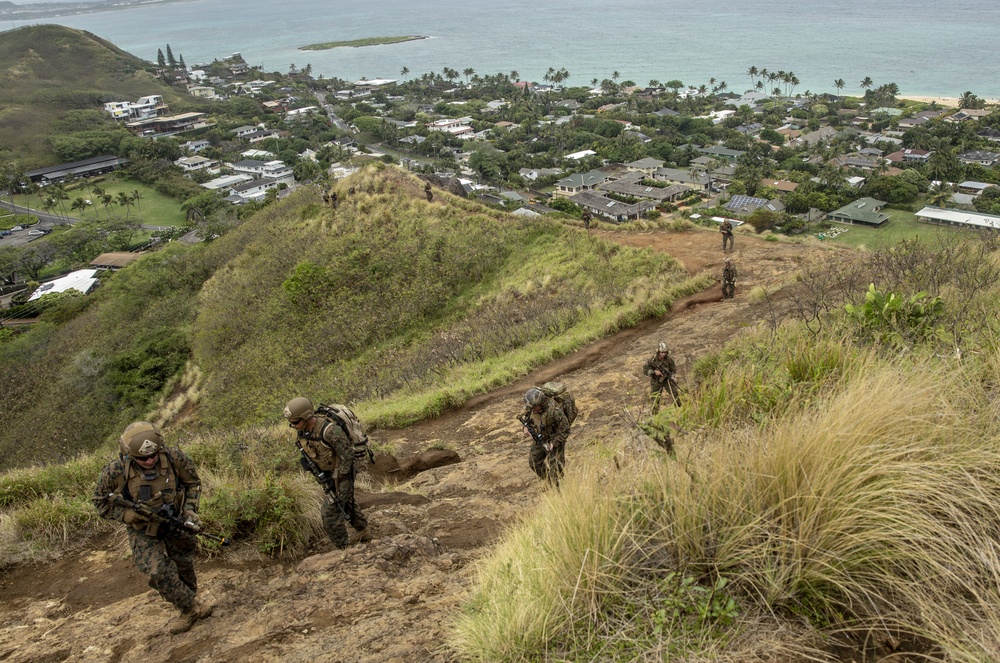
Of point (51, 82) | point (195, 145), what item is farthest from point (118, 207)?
point (51, 82)

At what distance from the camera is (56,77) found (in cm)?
10394

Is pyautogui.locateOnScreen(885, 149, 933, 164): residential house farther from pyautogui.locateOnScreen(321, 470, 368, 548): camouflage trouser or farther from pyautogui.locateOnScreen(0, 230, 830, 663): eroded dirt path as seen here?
pyautogui.locateOnScreen(321, 470, 368, 548): camouflage trouser

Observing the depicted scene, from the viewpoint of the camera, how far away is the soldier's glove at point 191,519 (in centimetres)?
451

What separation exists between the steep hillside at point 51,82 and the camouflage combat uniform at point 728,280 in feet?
293

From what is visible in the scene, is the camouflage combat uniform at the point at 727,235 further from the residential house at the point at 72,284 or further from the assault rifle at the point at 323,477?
the residential house at the point at 72,284

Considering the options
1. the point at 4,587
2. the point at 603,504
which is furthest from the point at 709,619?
the point at 4,587

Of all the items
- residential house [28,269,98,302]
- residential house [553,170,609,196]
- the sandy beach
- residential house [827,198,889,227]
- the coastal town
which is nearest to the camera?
residential house [28,269,98,302]

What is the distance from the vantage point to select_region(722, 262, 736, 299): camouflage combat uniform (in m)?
11.8

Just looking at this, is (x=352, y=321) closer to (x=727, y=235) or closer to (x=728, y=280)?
(x=728, y=280)

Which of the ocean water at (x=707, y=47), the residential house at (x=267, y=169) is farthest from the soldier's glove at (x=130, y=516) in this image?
the ocean water at (x=707, y=47)

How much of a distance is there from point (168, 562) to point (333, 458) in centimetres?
133

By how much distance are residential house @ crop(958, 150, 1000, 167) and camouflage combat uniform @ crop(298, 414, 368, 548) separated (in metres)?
72.2

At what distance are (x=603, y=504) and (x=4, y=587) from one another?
17.2ft

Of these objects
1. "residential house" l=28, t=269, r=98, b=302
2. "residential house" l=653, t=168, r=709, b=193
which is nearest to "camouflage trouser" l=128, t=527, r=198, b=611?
"residential house" l=28, t=269, r=98, b=302
